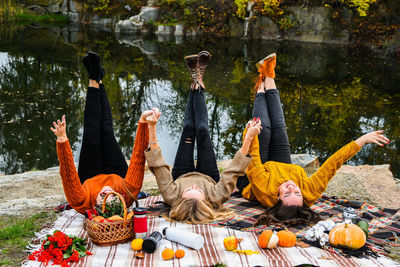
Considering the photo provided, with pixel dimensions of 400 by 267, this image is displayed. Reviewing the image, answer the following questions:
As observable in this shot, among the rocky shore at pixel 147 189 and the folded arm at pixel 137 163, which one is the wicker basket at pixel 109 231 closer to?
the folded arm at pixel 137 163

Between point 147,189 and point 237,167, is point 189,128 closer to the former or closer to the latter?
point 237,167

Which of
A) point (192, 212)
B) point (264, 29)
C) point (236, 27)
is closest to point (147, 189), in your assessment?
point (192, 212)

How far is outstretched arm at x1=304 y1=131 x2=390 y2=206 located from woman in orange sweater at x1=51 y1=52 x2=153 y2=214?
2.24 metres

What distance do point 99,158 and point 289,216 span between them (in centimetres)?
259

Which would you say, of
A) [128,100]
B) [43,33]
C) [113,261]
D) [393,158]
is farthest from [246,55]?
[113,261]

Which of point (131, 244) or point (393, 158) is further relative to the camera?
point (393, 158)

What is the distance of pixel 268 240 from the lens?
4094mm

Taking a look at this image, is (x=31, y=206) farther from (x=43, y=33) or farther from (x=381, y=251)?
(x=43, y=33)

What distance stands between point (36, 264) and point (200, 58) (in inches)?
143

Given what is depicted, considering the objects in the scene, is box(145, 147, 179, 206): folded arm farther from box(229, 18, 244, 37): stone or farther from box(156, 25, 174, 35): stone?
box(156, 25, 174, 35): stone

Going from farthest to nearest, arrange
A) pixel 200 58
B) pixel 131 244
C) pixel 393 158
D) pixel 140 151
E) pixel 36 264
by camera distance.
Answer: pixel 393 158 < pixel 200 58 < pixel 140 151 < pixel 131 244 < pixel 36 264

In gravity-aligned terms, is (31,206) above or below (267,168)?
below

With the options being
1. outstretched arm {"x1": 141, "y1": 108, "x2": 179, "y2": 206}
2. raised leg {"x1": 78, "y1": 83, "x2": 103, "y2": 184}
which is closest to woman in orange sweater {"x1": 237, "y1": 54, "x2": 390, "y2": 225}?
outstretched arm {"x1": 141, "y1": 108, "x2": 179, "y2": 206}

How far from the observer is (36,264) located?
12.2 ft
